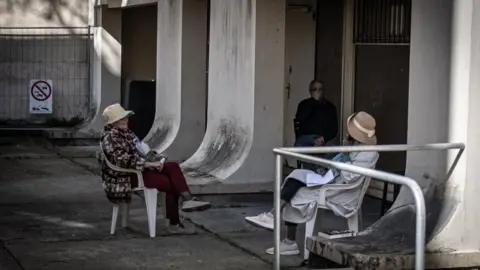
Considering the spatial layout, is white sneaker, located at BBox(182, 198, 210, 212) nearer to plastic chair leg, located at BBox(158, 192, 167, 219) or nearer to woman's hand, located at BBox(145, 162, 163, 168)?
plastic chair leg, located at BBox(158, 192, 167, 219)

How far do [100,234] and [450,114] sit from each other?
388 cm

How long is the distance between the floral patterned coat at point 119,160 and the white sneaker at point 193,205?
0.71 metres

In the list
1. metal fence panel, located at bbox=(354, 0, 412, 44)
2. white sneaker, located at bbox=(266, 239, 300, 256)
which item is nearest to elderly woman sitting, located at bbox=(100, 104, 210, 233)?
white sneaker, located at bbox=(266, 239, 300, 256)

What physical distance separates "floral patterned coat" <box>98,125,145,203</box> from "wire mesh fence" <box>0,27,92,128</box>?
11174mm

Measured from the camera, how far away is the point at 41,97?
1995 centimetres

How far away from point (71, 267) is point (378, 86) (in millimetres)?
4769

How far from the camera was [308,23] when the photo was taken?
12398mm

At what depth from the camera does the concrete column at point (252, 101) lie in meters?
11.3

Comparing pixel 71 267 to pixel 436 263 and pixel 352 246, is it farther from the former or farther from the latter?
pixel 436 263

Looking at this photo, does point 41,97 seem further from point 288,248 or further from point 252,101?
point 288,248

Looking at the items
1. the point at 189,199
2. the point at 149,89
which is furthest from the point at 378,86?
the point at 149,89

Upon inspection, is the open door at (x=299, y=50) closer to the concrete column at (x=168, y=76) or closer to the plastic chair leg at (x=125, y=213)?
the concrete column at (x=168, y=76)

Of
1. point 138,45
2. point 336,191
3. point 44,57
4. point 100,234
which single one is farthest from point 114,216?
point 44,57

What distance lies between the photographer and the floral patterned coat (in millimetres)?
8891
